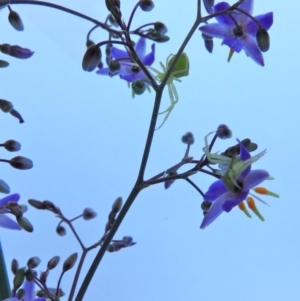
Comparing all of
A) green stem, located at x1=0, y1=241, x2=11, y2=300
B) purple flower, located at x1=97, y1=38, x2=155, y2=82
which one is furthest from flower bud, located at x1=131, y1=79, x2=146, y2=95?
green stem, located at x1=0, y1=241, x2=11, y2=300

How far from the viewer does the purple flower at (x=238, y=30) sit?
67 cm

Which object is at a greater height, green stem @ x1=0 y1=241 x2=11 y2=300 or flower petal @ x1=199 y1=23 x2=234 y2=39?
flower petal @ x1=199 y1=23 x2=234 y2=39

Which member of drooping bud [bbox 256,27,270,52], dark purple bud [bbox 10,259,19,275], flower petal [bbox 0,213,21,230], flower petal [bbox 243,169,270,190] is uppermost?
drooping bud [bbox 256,27,270,52]

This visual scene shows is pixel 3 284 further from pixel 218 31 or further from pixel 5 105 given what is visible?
Result: pixel 218 31

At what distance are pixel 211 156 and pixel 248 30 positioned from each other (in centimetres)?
19

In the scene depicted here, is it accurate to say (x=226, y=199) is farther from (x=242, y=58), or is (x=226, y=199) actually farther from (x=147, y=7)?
(x=242, y=58)

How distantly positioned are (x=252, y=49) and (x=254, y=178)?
175mm

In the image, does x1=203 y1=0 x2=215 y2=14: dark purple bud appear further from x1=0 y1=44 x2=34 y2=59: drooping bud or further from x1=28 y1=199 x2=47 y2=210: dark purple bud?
x1=28 y1=199 x2=47 y2=210: dark purple bud

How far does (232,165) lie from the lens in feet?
1.97

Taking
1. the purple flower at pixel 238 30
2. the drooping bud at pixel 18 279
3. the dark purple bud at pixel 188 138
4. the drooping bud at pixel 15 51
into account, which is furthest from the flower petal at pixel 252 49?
the drooping bud at pixel 18 279

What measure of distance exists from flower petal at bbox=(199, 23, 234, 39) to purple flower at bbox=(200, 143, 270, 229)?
0.16 m

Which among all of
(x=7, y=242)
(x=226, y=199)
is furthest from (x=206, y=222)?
(x=7, y=242)

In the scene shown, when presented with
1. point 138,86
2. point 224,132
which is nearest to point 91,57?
point 138,86

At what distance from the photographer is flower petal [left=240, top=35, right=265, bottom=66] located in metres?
0.69
